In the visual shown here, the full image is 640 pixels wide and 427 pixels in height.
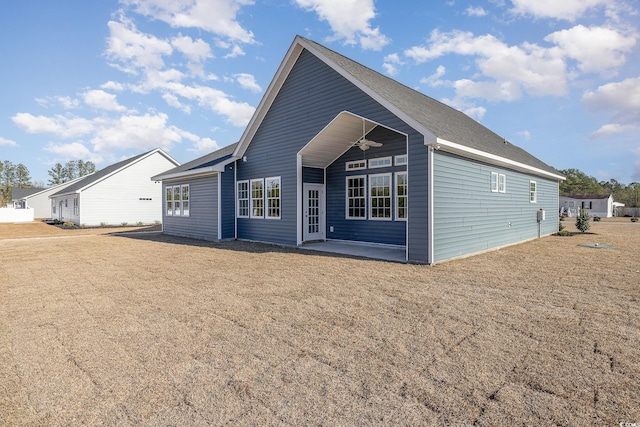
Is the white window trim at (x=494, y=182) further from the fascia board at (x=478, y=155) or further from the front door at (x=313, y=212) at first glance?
the front door at (x=313, y=212)

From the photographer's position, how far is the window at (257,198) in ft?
44.0

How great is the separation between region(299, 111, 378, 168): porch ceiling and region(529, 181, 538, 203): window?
7.99m

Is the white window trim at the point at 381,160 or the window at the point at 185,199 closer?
the white window trim at the point at 381,160

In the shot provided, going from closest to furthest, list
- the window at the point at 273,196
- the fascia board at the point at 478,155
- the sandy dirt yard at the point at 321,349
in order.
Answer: the sandy dirt yard at the point at 321,349 → the fascia board at the point at 478,155 → the window at the point at 273,196

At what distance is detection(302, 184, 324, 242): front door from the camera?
12891 millimetres

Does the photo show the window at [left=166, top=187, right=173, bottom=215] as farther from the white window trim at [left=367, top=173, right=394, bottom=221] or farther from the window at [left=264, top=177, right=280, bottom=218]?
the white window trim at [left=367, top=173, right=394, bottom=221]

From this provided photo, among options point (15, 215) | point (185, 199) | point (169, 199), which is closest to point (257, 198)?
point (185, 199)

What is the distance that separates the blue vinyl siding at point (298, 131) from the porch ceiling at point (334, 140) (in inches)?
8.7

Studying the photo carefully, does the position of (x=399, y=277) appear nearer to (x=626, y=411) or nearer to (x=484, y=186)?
(x=626, y=411)

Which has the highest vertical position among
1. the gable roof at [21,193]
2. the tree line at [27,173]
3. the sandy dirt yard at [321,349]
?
the tree line at [27,173]

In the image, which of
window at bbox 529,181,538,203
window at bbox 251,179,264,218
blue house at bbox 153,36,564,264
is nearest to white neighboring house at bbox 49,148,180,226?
blue house at bbox 153,36,564,264

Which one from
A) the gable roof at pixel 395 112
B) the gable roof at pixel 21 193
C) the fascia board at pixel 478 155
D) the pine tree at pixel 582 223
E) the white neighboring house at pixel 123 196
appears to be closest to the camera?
the fascia board at pixel 478 155

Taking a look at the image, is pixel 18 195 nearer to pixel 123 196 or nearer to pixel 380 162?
pixel 123 196


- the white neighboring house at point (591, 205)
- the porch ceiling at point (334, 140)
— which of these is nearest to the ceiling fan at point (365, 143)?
the porch ceiling at point (334, 140)
